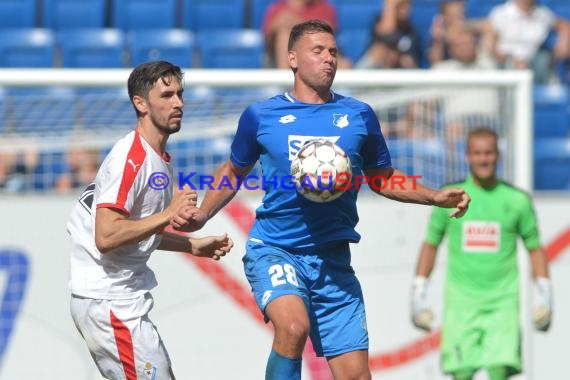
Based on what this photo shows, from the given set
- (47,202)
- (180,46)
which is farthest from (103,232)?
(180,46)

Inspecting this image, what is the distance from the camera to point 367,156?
6.66 meters

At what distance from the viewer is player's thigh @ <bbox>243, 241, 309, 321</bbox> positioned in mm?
6234

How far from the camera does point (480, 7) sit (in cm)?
1424

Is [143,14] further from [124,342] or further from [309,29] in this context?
[124,342]

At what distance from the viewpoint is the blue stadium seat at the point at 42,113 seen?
961cm

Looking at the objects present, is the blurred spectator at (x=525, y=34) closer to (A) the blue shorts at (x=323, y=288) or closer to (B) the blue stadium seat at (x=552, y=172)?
(B) the blue stadium seat at (x=552, y=172)

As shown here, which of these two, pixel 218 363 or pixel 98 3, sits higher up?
pixel 98 3

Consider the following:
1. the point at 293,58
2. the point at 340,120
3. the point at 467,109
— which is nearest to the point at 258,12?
the point at 467,109

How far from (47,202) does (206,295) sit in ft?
4.88

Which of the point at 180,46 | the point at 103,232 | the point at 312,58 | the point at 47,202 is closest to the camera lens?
the point at 103,232

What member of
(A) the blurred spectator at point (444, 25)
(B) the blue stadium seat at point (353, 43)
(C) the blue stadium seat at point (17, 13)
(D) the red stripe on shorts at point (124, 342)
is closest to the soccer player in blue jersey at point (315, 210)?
(D) the red stripe on shorts at point (124, 342)

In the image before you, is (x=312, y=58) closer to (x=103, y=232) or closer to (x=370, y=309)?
(x=103, y=232)

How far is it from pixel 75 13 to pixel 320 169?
799 centimetres

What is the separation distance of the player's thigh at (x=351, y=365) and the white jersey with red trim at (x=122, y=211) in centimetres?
107
